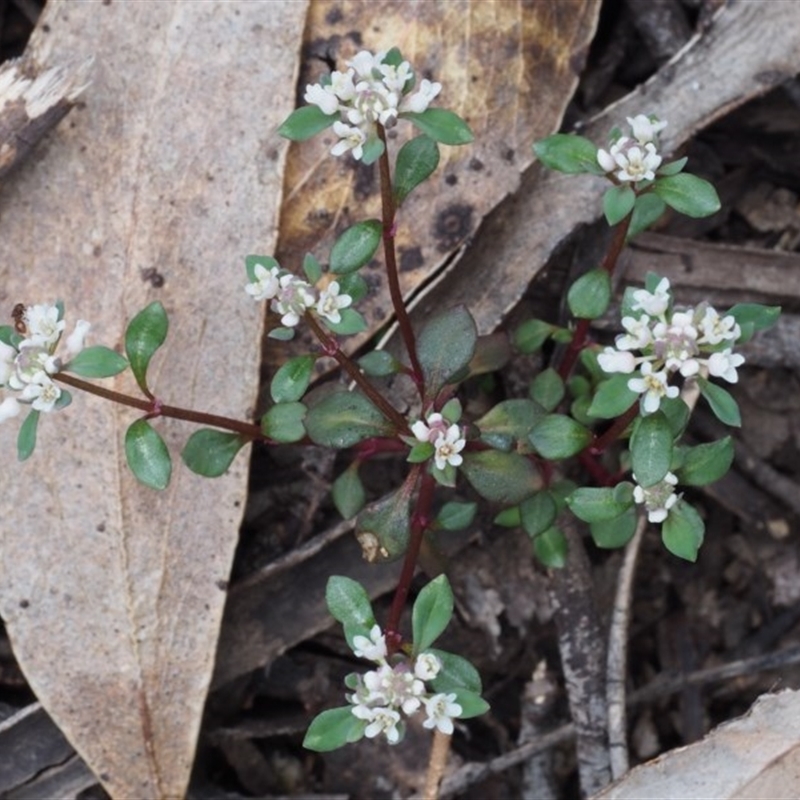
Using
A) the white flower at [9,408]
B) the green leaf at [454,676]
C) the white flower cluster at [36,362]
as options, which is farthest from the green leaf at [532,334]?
the white flower at [9,408]

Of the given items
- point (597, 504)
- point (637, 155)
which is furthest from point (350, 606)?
point (637, 155)

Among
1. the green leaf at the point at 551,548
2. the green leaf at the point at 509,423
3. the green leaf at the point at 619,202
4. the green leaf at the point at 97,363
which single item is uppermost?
the green leaf at the point at 97,363

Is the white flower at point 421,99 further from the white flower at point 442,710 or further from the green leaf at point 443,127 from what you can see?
the white flower at point 442,710

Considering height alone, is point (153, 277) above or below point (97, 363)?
below

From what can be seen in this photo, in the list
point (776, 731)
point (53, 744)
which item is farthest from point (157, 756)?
point (776, 731)

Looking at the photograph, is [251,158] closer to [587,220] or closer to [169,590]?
[587,220]

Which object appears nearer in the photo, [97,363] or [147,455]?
[97,363]

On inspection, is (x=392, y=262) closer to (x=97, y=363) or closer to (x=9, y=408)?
(x=97, y=363)
